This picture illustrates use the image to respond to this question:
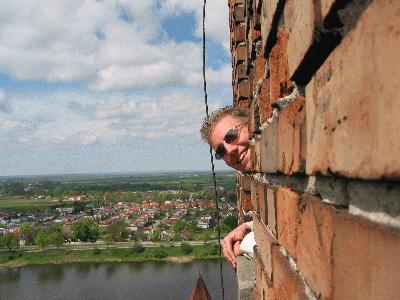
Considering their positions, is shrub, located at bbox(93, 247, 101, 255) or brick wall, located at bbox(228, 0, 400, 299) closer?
brick wall, located at bbox(228, 0, 400, 299)

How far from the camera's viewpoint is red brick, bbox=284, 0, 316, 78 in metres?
0.53

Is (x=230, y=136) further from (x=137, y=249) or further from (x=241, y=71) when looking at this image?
(x=137, y=249)

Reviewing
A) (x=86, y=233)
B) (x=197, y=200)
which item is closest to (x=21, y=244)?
(x=86, y=233)

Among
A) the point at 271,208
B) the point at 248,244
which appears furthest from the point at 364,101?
the point at 248,244

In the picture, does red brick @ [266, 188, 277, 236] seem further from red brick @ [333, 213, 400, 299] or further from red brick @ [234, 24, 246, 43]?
red brick @ [234, 24, 246, 43]

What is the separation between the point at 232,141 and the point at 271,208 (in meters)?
0.94

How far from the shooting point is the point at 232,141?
192 centimetres

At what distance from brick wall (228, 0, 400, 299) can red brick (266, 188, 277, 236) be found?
75 mm

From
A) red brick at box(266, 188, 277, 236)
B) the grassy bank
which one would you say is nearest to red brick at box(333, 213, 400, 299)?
red brick at box(266, 188, 277, 236)

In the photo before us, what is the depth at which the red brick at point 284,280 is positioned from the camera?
0.68 meters

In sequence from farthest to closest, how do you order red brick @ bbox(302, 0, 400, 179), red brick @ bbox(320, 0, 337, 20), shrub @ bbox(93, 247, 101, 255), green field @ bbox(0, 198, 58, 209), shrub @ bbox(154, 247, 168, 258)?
1. green field @ bbox(0, 198, 58, 209)
2. shrub @ bbox(93, 247, 101, 255)
3. shrub @ bbox(154, 247, 168, 258)
4. red brick @ bbox(320, 0, 337, 20)
5. red brick @ bbox(302, 0, 400, 179)

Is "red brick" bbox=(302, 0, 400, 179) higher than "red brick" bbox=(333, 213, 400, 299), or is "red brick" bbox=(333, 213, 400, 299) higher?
"red brick" bbox=(302, 0, 400, 179)

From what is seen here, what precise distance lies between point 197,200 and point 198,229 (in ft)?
55.7

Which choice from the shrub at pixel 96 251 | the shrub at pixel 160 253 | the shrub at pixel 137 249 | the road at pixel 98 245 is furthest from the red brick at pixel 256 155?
the road at pixel 98 245
